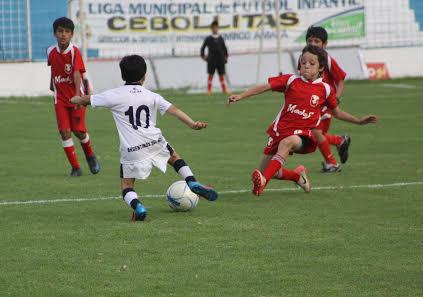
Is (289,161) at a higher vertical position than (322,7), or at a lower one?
lower

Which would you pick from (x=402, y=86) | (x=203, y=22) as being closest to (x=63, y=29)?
(x=402, y=86)

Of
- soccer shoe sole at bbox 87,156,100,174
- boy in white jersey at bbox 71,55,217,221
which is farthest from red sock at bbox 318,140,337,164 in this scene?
boy in white jersey at bbox 71,55,217,221

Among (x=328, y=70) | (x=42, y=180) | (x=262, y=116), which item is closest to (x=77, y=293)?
(x=42, y=180)

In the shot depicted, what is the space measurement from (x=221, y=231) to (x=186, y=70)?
2315 centimetres

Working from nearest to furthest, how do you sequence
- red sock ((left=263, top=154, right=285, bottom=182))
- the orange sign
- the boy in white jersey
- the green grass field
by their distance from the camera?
the green grass field < the boy in white jersey < red sock ((left=263, top=154, right=285, bottom=182)) < the orange sign

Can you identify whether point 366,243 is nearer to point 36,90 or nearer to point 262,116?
point 262,116

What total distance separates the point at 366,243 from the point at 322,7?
26.0 m

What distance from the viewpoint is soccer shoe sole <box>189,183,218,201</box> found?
10.2 meters

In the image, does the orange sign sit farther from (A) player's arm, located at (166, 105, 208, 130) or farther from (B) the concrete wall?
(A) player's arm, located at (166, 105, 208, 130)

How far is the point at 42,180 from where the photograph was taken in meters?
13.5

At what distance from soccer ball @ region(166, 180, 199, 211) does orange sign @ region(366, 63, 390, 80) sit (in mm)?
23584

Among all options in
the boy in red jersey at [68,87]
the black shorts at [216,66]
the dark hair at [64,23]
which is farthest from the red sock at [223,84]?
the dark hair at [64,23]

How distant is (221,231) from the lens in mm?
9508

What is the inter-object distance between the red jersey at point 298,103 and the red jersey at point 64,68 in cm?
332
